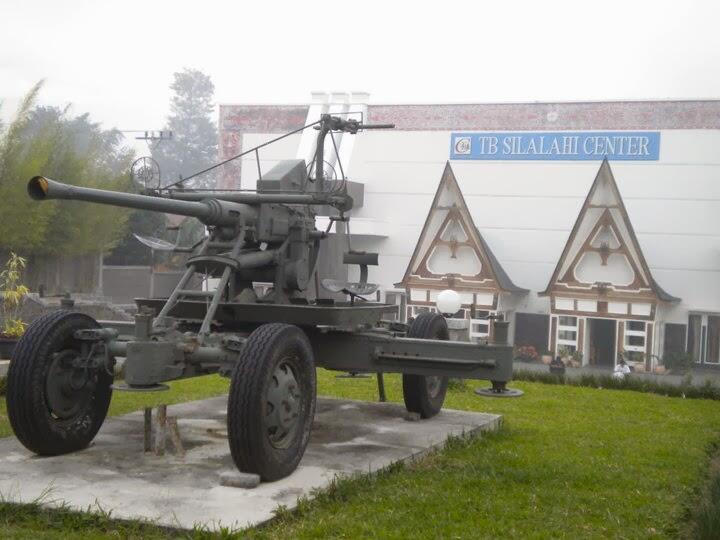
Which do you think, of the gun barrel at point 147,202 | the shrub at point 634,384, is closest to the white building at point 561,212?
the shrub at point 634,384

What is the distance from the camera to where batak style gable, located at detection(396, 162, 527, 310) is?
24.3 metres

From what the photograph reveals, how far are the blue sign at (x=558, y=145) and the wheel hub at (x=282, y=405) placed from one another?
17960 mm

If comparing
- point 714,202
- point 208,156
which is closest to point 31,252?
point 714,202

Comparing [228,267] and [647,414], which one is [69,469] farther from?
[647,414]

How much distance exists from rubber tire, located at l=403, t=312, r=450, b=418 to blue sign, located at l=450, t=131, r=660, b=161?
1496 cm

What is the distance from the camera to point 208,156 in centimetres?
6419

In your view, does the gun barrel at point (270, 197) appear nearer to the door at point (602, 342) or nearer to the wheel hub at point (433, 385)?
the wheel hub at point (433, 385)

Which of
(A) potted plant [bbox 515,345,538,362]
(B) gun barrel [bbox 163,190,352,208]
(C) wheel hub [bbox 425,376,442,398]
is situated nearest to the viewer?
(B) gun barrel [bbox 163,190,352,208]

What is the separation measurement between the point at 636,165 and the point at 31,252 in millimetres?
15225

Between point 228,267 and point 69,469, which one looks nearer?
point 69,469

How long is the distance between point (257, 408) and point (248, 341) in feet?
1.61

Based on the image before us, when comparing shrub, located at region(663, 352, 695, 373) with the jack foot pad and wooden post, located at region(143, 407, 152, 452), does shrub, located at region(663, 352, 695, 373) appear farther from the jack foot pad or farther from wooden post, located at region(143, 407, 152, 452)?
wooden post, located at region(143, 407, 152, 452)

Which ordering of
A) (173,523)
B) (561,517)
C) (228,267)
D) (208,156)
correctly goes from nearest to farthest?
(173,523)
(561,517)
(228,267)
(208,156)

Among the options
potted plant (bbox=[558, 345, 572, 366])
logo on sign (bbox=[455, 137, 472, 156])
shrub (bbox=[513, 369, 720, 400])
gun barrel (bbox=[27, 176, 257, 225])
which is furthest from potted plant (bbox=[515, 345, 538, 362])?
gun barrel (bbox=[27, 176, 257, 225])
